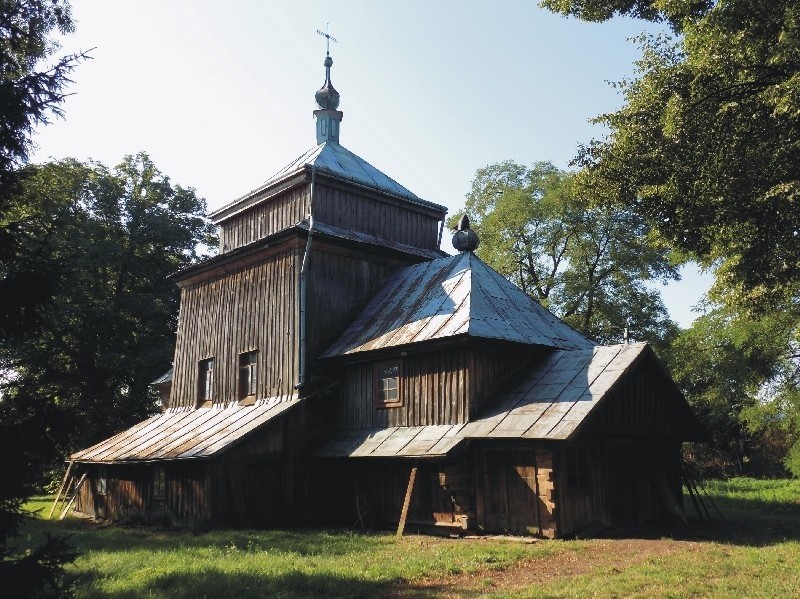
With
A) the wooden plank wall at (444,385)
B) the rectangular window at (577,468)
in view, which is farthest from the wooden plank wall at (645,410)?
the wooden plank wall at (444,385)

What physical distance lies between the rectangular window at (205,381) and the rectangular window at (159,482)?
4059mm

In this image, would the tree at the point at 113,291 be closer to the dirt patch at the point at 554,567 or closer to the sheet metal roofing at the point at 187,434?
the sheet metal roofing at the point at 187,434

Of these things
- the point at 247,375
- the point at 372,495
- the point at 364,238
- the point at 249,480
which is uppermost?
the point at 364,238

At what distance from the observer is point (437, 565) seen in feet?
36.9

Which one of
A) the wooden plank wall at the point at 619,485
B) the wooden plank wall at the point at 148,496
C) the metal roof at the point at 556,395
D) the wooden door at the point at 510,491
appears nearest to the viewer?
the metal roof at the point at 556,395

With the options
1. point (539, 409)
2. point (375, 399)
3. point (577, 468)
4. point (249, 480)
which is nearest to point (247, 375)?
point (249, 480)

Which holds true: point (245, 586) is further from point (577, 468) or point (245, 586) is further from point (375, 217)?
point (375, 217)

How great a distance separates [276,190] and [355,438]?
8.89 m

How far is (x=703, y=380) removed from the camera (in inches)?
1120

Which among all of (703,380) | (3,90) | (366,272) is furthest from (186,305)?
(703,380)

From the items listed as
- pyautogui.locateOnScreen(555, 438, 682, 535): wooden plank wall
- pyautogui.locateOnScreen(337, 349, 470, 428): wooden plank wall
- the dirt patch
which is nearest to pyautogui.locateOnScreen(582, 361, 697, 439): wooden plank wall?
pyautogui.locateOnScreen(555, 438, 682, 535): wooden plank wall

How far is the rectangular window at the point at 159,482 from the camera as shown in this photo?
725 inches

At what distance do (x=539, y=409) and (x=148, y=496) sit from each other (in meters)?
11.0

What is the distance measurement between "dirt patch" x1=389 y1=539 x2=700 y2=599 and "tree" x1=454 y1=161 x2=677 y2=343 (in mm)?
21566
